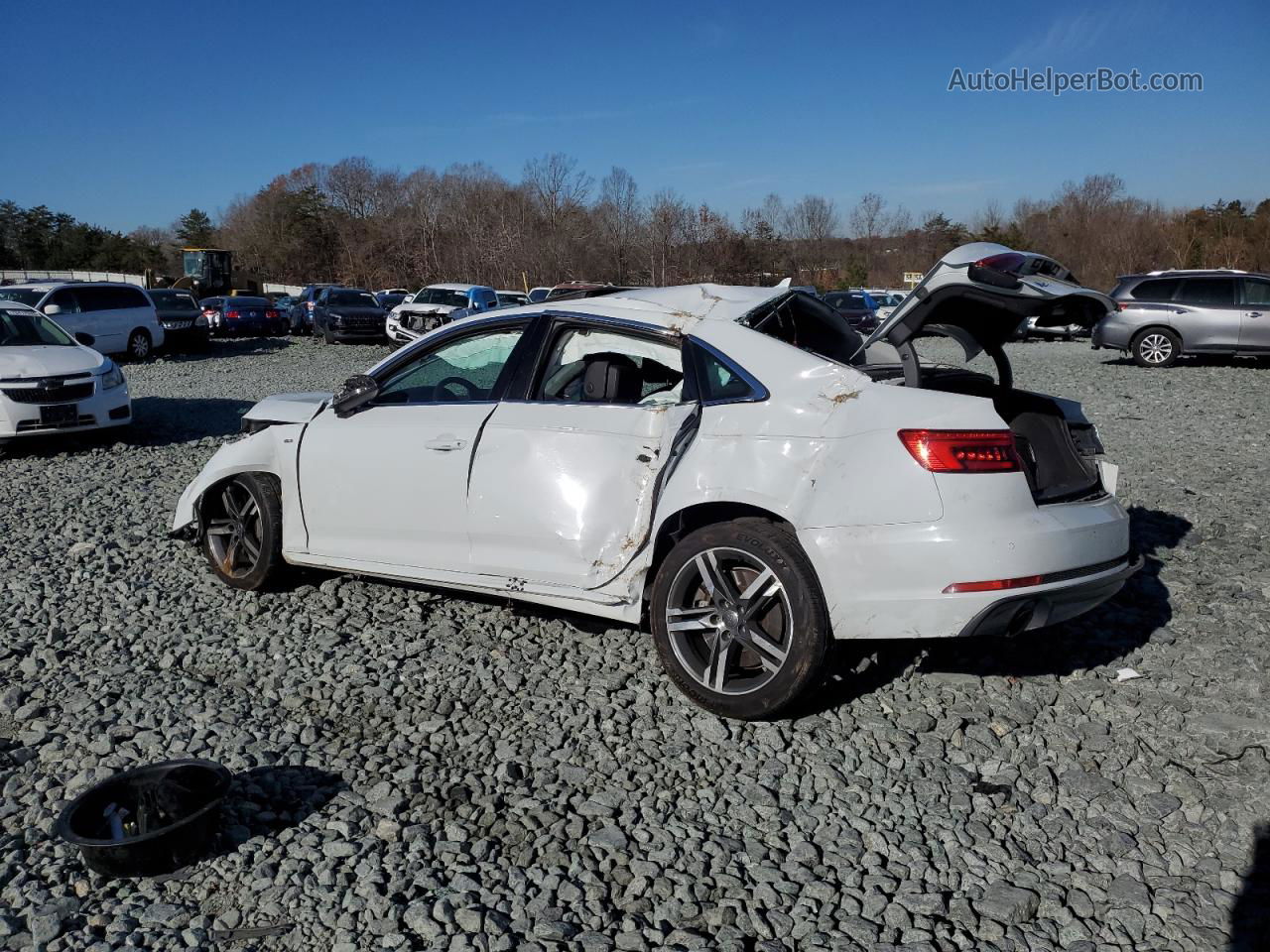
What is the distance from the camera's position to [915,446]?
3.71 m

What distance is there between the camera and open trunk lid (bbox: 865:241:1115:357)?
3.96m

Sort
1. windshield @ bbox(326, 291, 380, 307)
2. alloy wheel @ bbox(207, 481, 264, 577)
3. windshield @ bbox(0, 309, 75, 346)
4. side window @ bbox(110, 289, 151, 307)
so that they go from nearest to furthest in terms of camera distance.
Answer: alloy wheel @ bbox(207, 481, 264, 577)
windshield @ bbox(0, 309, 75, 346)
side window @ bbox(110, 289, 151, 307)
windshield @ bbox(326, 291, 380, 307)

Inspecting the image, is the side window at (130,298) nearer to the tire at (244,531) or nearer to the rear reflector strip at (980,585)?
the tire at (244,531)

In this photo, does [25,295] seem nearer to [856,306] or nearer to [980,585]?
[856,306]

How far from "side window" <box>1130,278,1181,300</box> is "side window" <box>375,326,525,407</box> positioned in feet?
60.1

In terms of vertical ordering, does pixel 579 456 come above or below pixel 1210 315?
above

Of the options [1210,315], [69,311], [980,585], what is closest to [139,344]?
[69,311]

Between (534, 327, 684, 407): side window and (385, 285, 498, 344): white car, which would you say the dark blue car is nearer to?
(385, 285, 498, 344): white car

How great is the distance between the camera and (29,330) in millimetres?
11734

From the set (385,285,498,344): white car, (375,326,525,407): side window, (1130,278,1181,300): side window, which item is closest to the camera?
(375,326,525,407): side window

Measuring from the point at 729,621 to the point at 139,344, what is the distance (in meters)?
22.5

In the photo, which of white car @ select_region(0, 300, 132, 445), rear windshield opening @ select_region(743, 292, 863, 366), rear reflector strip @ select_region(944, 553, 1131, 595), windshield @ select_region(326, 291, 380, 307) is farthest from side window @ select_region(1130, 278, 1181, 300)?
windshield @ select_region(326, 291, 380, 307)

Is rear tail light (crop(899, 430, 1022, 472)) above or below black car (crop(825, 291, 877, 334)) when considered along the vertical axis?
above

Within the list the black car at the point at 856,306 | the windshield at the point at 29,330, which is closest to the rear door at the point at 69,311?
the windshield at the point at 29,330
